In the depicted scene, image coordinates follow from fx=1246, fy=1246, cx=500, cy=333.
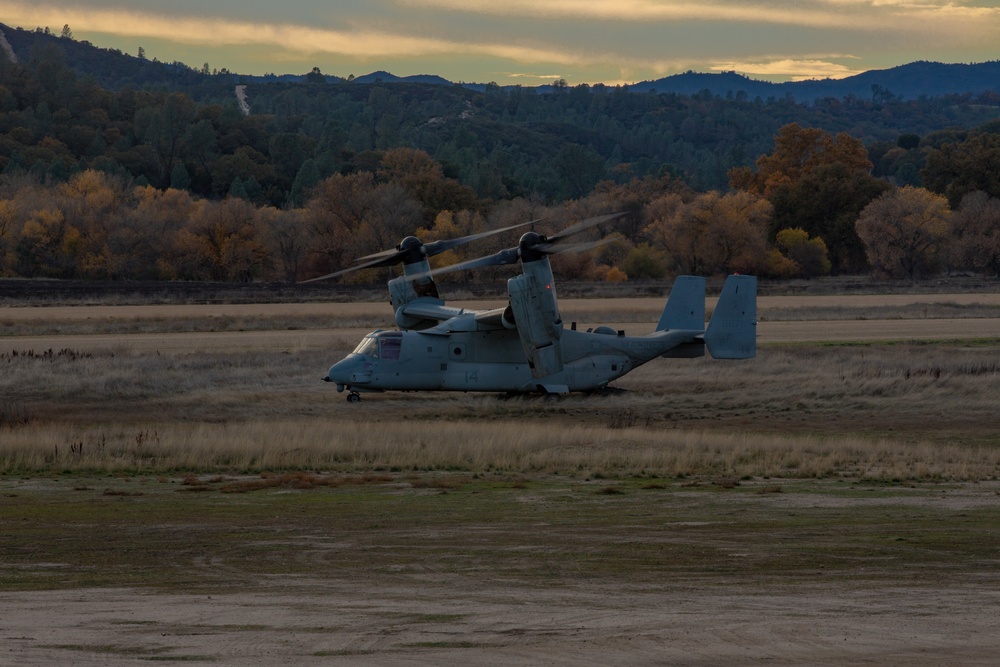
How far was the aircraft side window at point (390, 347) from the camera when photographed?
38.0m

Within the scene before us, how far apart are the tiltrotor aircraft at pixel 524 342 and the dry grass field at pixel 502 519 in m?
0.98

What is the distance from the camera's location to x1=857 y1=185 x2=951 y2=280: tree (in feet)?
406

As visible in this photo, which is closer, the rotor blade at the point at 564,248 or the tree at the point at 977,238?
the rotor blade at the point at 564,248

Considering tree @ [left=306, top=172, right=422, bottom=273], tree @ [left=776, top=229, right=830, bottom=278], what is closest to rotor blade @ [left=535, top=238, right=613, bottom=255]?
tree @ [left=306, top=172, right=422, bottom=273]

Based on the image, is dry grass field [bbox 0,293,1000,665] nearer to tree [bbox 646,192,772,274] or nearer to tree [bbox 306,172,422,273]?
tree [bbox 306,172,422,273]

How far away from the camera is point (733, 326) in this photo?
132 feet

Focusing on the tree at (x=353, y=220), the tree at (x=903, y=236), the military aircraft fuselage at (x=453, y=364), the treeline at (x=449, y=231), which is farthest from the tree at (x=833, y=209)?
the military aircraft fuselage at (x=453, y=364)

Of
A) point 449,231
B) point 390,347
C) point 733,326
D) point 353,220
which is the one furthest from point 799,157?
point 390,347

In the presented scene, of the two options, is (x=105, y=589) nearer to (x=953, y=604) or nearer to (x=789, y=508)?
(x=953, y=604)

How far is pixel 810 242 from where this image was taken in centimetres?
13088

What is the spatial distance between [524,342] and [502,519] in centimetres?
1655

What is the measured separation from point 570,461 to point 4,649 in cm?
1648

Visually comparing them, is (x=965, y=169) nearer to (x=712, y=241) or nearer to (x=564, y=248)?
(x=712, y=241)

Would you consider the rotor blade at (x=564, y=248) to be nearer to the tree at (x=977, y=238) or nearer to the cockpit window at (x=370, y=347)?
the cockpit window at (x=370, y=347)
